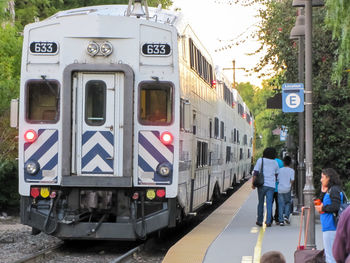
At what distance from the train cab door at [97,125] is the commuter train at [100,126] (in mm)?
16

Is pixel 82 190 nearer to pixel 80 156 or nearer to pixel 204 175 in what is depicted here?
pixel 80 156

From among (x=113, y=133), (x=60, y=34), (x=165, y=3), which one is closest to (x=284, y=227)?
(x=113, y=133)

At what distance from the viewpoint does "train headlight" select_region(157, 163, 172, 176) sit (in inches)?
524

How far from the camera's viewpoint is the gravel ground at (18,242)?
13388 millimetres

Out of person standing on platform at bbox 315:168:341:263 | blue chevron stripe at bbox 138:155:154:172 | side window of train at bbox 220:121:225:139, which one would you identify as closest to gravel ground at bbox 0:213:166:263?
blue chevron stripe at bbox 138:155:154:172

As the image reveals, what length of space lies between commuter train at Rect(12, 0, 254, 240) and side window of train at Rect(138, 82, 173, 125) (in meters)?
0.02

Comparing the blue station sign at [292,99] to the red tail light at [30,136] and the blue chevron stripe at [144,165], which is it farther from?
the red tail light at [30,136]

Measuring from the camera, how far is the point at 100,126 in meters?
13.3

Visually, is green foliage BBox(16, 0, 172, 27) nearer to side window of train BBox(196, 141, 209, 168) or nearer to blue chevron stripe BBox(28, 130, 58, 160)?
side window of train BBox(196, 141, 209, 168)

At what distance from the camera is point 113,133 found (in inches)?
524

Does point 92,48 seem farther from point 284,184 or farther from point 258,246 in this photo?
point 284,184

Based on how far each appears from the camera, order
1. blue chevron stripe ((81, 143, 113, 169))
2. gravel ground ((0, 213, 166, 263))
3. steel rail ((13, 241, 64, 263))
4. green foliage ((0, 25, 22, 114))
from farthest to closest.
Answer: green foliage ((0, 25, 22, 114))
blue chevron stripe ((81, 143, 113, 169))
gravel ground ((0, 213, 166, 263))
steel rail ((13, 241, 64, 263))

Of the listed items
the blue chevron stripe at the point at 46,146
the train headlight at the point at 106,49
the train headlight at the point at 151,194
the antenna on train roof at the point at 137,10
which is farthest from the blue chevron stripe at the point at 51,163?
the antenna on train roof at the point at 137,10

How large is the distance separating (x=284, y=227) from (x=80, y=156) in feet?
18.5
